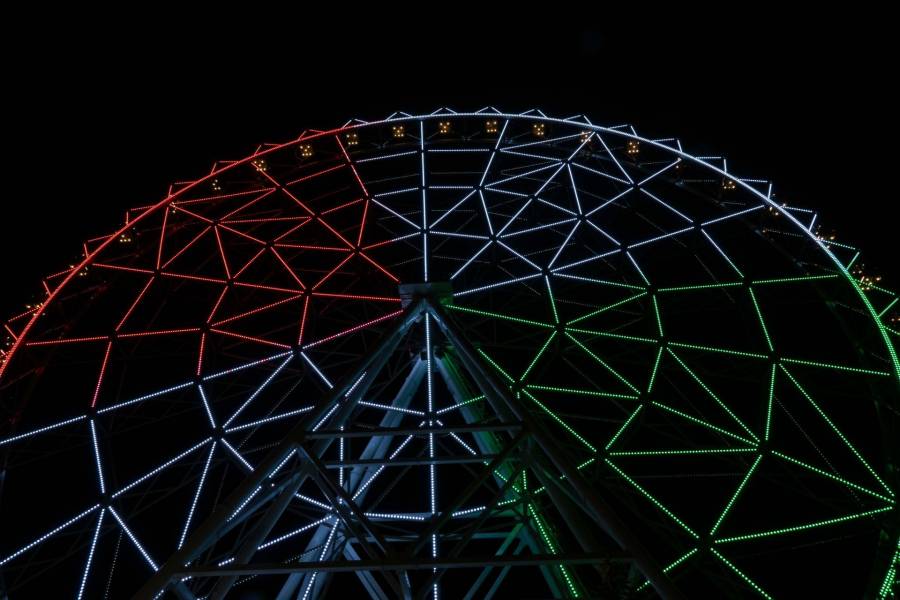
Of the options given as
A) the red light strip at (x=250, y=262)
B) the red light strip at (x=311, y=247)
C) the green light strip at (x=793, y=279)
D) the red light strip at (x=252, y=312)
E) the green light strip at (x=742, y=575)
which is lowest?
the green light strip at (x=742, y=575)

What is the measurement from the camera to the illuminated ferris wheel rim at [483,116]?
12977mm

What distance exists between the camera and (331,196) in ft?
56.4

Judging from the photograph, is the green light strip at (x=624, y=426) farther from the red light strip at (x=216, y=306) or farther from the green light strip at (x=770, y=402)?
the red light strip at (x=216, y=306)

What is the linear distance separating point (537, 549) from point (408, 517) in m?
1.99

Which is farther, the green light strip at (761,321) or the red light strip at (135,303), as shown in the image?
the red light strip at (135,303)

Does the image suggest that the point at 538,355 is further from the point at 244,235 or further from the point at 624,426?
the point at 244,235

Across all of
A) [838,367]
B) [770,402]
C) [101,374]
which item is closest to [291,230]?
[101,374]

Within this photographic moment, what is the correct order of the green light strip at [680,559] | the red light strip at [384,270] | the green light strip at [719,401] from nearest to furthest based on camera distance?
the green light strip at [680,559], the green light strip at [719,401], the red light strip at [384,270]

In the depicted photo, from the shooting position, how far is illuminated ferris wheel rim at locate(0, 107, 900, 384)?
42.6ft

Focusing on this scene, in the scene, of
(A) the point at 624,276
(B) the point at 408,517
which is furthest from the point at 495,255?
(B) the point at 408,517

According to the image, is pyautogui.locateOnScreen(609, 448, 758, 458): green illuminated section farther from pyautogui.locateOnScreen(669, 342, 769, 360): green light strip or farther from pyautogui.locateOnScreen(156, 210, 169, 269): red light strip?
pyautogui.locateOnScreen(156, 210, 169, 269): red light strip

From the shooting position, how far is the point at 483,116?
16.9 m

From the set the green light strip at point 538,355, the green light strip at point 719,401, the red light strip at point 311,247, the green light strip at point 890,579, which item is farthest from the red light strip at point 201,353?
the green light strip at point 890,579

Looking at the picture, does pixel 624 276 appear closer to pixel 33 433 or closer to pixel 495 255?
pixel 495 255
